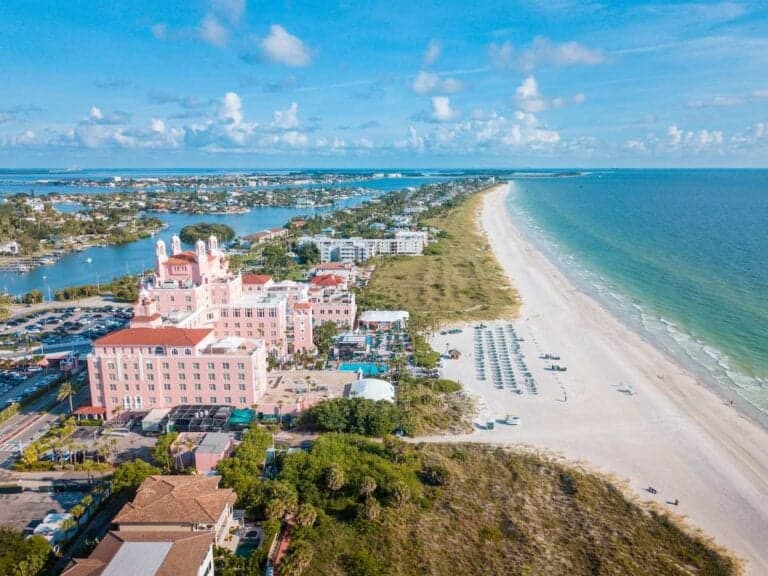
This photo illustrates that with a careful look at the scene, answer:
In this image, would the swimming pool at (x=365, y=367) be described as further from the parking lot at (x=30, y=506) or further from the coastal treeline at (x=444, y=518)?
the parking lot at (x=30, y=506)

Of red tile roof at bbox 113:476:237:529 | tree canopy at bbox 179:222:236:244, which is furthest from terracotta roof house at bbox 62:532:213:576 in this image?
tree canopy at bbox 179:222:236:244

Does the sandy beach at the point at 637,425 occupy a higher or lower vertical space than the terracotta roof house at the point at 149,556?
lower

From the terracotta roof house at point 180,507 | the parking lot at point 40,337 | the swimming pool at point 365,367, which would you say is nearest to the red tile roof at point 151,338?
the parking lot at point 40,337

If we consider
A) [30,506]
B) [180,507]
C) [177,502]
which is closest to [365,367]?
[177,502]

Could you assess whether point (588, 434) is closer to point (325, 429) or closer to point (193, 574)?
point (325, 429)

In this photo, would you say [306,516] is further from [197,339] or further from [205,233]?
[205,233]

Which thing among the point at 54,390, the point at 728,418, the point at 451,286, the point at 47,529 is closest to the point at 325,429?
the point at 47,529
